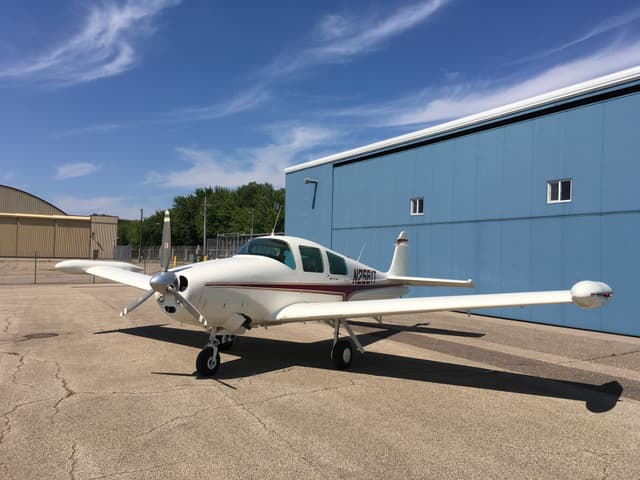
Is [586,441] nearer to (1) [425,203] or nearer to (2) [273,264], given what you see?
(2) [273,264]

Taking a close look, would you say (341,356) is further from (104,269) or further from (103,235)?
(103,235)

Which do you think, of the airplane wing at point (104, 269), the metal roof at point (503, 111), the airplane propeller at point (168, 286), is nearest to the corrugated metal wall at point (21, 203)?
the metal roof at point (503, 111)

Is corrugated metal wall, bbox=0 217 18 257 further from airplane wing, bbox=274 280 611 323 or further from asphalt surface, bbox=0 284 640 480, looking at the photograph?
airplane wing, bbox=274 280 611 323

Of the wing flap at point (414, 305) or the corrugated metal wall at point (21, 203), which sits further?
the corrugated metal wall at point (21, 203)

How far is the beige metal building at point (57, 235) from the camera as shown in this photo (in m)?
54.8

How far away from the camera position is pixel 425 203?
17.8 m

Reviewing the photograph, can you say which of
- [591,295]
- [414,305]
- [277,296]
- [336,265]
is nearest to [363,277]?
[336,265]

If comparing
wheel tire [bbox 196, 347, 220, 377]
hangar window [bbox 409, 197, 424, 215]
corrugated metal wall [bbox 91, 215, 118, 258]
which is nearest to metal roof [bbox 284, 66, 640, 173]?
hangar window [bbox 409, 197, 424, 215]

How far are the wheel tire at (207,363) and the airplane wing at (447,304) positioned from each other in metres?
1.23

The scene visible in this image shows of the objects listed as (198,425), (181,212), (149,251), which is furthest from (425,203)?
(181,212)

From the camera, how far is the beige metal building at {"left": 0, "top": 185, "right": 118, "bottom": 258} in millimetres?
54750

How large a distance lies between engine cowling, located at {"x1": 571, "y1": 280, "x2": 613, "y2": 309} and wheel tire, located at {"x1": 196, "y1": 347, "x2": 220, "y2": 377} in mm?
5042

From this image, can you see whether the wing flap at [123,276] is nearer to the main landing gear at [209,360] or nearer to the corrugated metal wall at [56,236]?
the main landing gear at [209,360]

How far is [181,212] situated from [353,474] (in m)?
95.1
